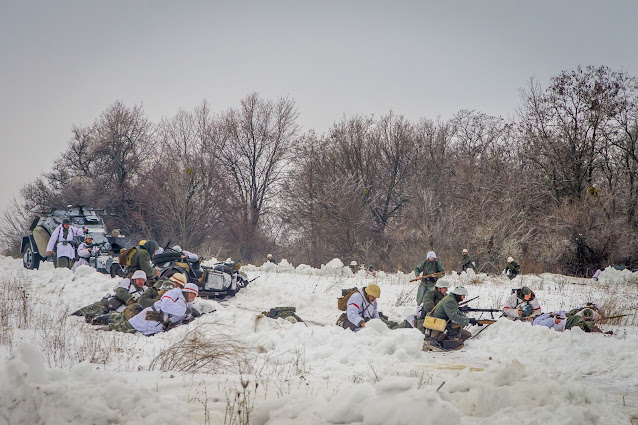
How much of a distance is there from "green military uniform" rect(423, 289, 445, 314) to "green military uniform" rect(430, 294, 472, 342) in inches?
15.7

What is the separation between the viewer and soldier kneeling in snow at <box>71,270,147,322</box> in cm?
1212

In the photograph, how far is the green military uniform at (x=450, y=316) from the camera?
10.4 metres

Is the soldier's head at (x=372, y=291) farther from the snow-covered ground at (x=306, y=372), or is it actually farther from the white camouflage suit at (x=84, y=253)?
the white camouflage suit at (x=84, y=253)

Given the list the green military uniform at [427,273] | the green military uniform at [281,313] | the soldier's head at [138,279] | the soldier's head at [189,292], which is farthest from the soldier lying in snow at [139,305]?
the green military uniform at [427,273]

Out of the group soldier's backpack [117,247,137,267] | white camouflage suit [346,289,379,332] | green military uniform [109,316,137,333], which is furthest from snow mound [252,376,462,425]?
soldier's backpack [117,247,137,267]

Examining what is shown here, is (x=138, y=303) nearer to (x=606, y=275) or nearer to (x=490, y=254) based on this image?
(x=606, y=275)

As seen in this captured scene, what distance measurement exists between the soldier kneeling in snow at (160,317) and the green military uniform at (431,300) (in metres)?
4.59

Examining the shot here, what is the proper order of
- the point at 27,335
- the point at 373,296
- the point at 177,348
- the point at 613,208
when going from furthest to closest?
the point at 613,208
the point at 373,296
the point at 27,335
the point at 177,348

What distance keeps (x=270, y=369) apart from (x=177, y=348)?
1208 millimetres

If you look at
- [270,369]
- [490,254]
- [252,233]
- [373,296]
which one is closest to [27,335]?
[270,369]

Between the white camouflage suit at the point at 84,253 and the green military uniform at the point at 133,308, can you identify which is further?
the white camouflage suit at the point at 84,253

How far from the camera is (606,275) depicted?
19.3m

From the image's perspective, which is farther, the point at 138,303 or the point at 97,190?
the point at 97,190

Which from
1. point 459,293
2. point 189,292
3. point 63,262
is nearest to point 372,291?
point 459,293
